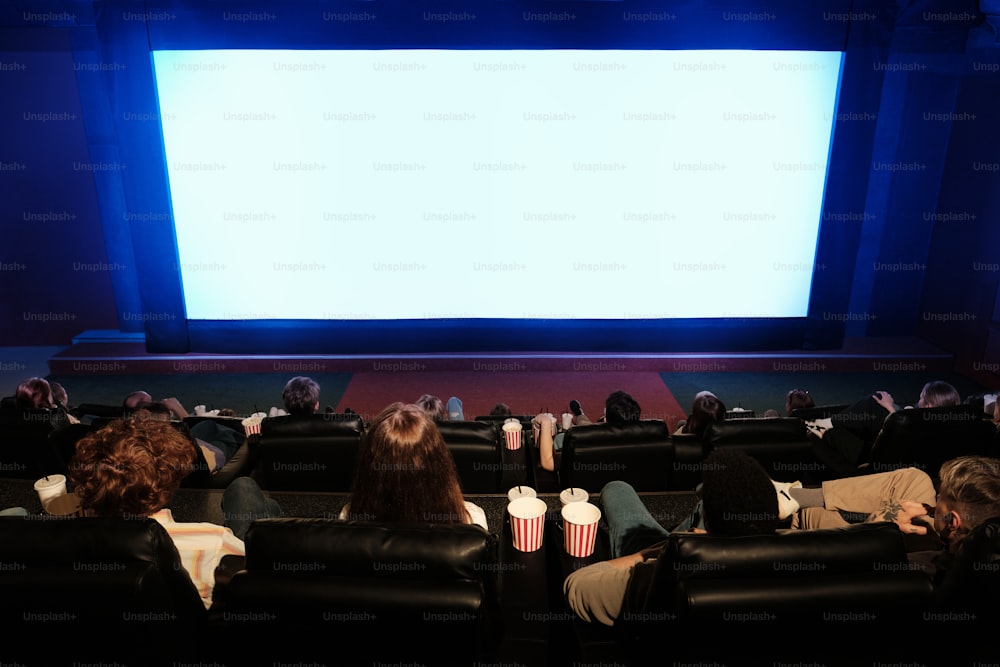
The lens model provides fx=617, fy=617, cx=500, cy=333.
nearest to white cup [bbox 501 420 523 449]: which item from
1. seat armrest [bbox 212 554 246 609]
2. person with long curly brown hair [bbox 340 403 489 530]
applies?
person with long curly brown hair [bbox 340 403 489 530]

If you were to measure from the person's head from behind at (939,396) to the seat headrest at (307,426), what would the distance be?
112 inches

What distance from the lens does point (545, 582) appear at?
1.83 metres

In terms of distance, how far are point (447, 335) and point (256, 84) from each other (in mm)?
2943

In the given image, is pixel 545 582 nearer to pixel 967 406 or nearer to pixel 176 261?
pixel 967 406

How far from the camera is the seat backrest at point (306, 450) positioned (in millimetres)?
2666

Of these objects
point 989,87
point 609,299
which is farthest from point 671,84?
point 989,87

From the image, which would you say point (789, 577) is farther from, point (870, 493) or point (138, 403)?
point (138, 403)

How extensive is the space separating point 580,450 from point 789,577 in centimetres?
125

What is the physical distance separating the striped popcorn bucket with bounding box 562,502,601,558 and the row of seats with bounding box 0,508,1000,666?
43 centimetres

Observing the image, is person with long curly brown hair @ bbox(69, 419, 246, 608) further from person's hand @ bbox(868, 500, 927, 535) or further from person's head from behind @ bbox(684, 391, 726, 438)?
person's head from behind @ bbox(684, 391, 726, 438)

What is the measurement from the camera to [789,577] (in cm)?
134

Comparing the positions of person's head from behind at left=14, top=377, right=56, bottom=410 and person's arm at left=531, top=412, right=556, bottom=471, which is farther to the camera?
person's head from behind at left=14, top=377, right=56, bottom=410

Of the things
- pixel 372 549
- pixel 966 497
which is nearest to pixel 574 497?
pixel 372 549

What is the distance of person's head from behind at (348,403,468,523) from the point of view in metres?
1.73
